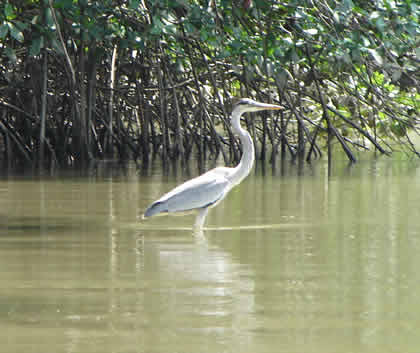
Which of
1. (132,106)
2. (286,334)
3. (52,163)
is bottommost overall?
(286,334)

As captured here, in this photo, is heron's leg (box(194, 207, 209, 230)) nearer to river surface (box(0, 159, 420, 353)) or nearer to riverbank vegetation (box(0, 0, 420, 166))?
river surface (box(0, 159, 420, 353))

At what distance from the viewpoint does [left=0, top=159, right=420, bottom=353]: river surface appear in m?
3.25

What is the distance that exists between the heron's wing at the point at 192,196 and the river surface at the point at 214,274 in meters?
0.14

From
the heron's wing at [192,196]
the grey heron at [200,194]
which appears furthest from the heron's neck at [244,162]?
the heron's wing at [192,196]

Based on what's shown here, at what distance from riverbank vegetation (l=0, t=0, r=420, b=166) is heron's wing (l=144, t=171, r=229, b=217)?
1.47 m

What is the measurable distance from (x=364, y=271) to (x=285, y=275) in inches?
14.4

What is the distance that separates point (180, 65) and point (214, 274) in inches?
228

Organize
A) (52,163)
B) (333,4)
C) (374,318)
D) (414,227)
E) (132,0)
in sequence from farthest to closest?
(52,163) < (333,4) < (132,0) < (414,227) < (374,318)

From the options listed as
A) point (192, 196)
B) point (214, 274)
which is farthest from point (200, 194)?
point (214, 274)

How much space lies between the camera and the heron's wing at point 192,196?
19.3 feet

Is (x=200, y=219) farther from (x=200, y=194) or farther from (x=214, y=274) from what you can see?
(x=214, y=274)

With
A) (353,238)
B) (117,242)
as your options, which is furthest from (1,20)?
(353,238)

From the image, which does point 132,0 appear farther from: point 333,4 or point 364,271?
point 364,271

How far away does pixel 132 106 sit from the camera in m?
12.2
